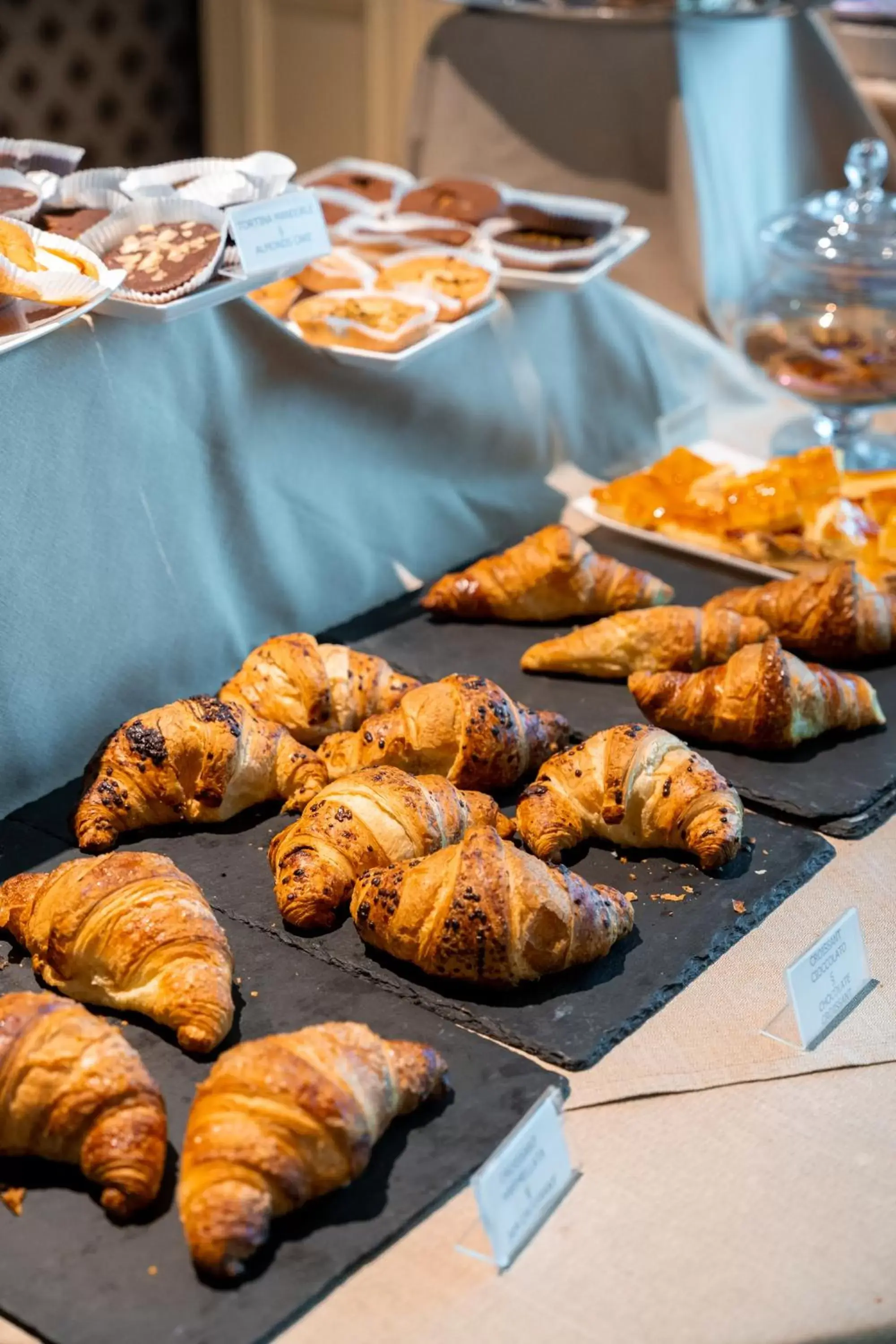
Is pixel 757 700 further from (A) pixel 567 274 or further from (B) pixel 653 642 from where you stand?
(A) pixel 567 274

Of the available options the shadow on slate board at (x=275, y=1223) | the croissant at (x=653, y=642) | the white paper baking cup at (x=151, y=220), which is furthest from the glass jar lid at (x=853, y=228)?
the shadow on slate board at (x=275, y=1223)

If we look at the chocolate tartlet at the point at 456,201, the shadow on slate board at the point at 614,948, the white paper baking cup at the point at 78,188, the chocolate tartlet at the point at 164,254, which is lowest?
the shadow on slate board at the point at 614,948

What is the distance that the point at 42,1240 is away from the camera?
1100 millimetres

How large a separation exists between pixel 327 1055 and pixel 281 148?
4.01 meters

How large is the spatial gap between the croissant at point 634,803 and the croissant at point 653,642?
336 mm

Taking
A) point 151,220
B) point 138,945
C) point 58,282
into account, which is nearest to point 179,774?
point 138,945

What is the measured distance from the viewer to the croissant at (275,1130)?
1051mm

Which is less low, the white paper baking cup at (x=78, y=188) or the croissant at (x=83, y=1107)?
the white paper baking cup at (x=78, y=188)

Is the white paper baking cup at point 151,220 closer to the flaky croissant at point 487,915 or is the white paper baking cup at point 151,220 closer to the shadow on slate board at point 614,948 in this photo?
the shadow on slate board at point 614,948

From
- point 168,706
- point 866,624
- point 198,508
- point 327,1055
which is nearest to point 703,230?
point 866,624

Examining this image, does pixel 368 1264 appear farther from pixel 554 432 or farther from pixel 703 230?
pixel 703 230

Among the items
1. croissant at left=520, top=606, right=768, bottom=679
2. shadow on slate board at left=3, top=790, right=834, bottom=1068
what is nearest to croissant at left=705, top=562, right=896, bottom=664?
croissant at left=520, top=606, right=768, bottom=679

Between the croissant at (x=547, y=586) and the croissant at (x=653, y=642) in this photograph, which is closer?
the croissant at (x=653, y=642)

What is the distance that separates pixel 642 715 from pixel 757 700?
7.2 inches
